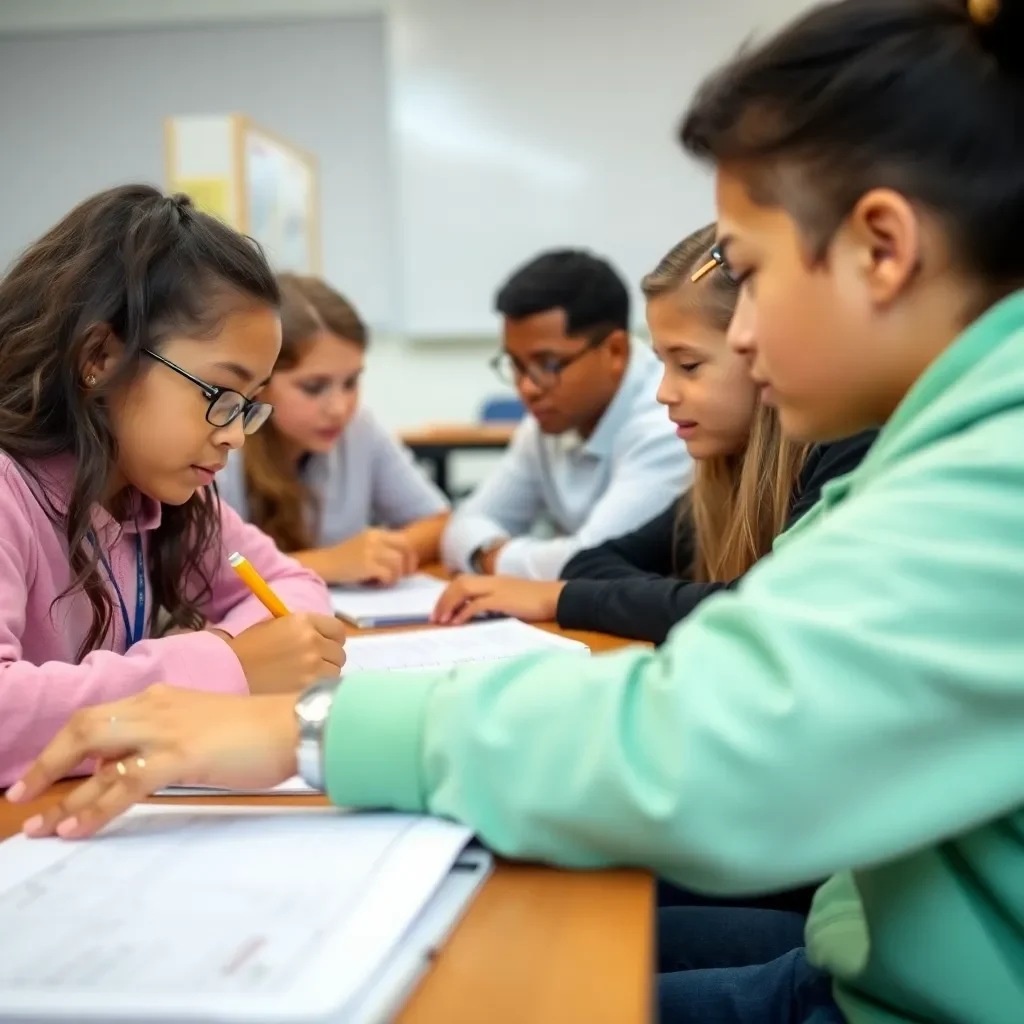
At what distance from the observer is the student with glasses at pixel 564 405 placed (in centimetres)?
188

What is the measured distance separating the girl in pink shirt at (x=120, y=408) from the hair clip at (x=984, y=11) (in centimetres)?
62

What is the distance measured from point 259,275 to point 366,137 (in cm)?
375

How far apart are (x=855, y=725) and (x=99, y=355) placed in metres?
0.78

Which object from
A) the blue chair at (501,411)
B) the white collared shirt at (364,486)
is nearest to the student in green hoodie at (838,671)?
the white collared shirt at (364,486)

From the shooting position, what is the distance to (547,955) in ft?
1.59

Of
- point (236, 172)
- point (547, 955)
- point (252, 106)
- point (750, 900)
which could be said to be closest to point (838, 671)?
point (547, 955)

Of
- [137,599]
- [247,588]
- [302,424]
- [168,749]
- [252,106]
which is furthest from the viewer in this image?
[252,106]

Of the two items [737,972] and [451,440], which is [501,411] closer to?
[451,440]

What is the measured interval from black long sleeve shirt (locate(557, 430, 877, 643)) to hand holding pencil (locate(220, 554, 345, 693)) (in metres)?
0.36

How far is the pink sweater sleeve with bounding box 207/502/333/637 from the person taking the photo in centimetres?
123

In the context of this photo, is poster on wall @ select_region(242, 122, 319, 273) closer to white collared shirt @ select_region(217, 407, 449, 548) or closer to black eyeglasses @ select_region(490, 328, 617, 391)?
white collared shirt @ select_region(217, 407, 449, 548)

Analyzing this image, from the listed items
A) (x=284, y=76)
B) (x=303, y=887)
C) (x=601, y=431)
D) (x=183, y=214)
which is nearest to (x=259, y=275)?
(x=183, y=214)

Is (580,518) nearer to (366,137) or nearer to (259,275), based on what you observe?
(259,275)

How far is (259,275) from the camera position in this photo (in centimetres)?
111
